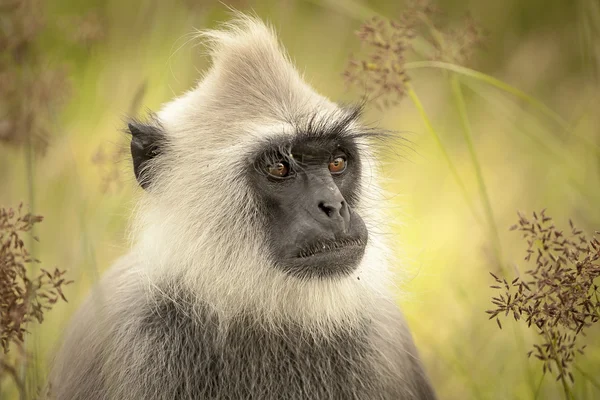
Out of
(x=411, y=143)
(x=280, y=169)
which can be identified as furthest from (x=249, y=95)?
(x=411, y=143)

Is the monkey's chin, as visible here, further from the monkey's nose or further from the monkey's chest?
the monkey's chest

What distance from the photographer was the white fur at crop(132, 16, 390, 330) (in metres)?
3.27

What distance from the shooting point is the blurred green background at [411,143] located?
12.0 ft

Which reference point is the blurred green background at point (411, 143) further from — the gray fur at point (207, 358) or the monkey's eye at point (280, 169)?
the monkey's eye at point (280, 169)

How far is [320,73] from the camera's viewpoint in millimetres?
7438

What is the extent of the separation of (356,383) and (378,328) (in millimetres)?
308

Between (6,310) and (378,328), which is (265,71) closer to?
(378,328)

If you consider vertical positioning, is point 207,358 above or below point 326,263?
below

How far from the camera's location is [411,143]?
20.3 feet

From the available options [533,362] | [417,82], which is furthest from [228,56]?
[417,82]

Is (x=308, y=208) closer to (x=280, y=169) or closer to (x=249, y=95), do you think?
(x=280, y=169)

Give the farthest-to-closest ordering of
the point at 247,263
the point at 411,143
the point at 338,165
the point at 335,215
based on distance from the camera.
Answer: the point at 411,143 → the point at 338,165 → the point at 247,263 → the point at 335,215

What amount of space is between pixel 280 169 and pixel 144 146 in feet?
2.14

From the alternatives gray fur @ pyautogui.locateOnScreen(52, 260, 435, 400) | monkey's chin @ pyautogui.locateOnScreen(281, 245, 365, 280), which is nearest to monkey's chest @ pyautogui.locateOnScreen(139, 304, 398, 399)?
gray fur @ pyautogui.locateOnScreen(52, 260, 435, 400)
